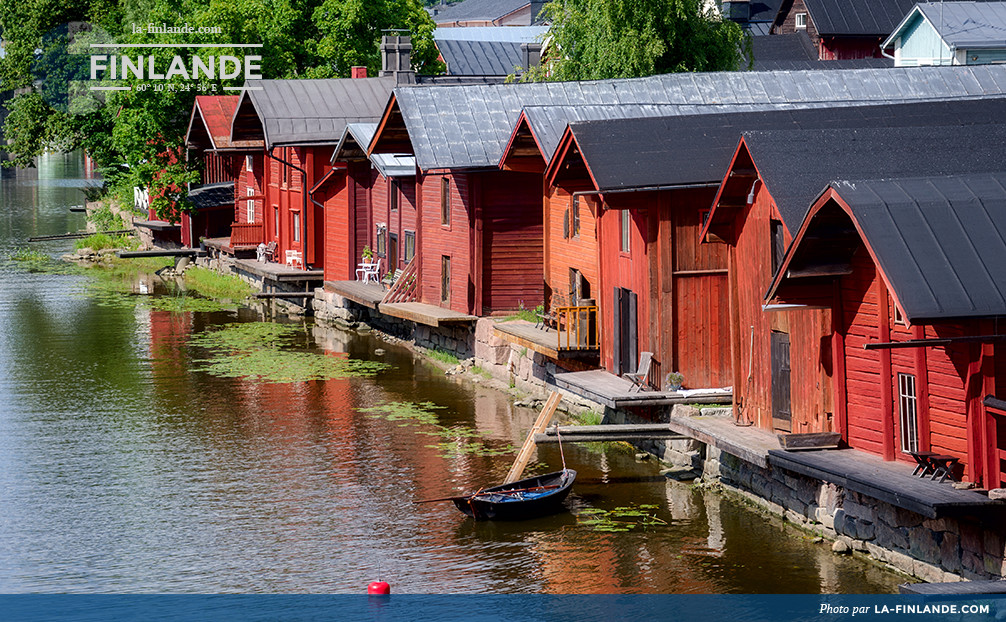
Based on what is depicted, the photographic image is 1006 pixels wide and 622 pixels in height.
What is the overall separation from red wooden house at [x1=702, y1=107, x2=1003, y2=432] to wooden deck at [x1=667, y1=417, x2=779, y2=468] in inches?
14.6

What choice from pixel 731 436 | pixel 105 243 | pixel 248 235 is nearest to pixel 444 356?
pixel 731 436

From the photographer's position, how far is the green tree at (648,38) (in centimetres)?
5131

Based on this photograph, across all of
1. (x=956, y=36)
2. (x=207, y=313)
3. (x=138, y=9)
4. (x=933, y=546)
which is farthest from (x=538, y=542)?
(x=138, y=9)

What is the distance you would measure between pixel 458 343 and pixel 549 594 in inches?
770

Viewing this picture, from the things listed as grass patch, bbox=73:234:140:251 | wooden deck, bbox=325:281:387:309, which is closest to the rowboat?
wooden deck, bbox=325:281:387:309

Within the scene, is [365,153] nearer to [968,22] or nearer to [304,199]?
[304,199]

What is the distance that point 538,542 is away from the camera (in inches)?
895

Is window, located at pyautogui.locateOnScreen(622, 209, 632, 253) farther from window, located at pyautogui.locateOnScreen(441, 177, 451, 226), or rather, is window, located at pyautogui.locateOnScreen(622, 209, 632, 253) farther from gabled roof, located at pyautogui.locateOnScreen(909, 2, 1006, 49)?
gabled roof, located at pyautogui.locateOnScreen(909, 2, 1006, 49)

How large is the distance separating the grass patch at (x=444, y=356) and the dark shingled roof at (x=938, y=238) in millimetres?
21629

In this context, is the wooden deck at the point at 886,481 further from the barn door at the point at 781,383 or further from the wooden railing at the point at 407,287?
the wooden railing at the point at 407,287

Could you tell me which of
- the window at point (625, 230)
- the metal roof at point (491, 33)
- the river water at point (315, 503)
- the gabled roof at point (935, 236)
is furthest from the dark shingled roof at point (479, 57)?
the gabled roof at point (935, 236)

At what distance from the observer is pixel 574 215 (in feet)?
109

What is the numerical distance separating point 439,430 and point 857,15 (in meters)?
53.2

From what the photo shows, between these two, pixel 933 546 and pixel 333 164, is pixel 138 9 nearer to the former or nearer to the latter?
pixel 333 164
